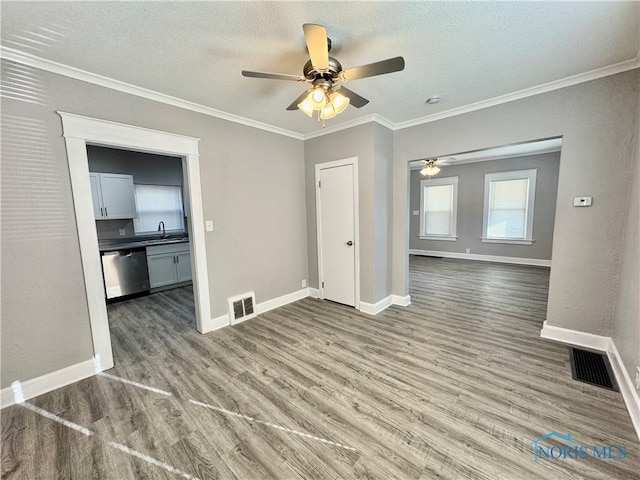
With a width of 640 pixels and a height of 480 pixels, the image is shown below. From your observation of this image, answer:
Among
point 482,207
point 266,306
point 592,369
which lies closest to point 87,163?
point 266,306

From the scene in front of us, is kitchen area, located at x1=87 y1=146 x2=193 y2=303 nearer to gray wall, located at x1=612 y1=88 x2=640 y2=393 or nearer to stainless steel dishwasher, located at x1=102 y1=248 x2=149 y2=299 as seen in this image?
stainless steel dishwasher, located at x1=102 y1=248 x2=149 y2=299

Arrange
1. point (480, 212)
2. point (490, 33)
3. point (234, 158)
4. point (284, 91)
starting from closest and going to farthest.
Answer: point (490, 33)
point (284, 91)
point (234, 158)
point (480, 212)

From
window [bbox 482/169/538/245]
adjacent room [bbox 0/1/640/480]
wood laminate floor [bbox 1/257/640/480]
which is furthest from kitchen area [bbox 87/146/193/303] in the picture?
window [bbox 482/169/538/245]

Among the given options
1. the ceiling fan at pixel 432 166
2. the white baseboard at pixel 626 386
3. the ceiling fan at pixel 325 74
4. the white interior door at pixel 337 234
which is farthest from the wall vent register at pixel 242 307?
the ceiling fan at pixel 432 166

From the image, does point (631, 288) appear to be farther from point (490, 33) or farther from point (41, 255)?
point (41, 255)

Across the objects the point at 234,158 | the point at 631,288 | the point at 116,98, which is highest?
the point at 116,98

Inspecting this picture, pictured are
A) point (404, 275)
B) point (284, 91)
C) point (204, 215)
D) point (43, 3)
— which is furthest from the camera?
point (404, 275)

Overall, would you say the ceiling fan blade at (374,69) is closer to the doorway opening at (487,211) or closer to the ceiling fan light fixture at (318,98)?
the ceiling fan light fixture at (318,98)

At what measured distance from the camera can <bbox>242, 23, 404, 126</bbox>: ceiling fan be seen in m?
1.51

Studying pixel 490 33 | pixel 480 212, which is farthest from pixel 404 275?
pixel 480 212

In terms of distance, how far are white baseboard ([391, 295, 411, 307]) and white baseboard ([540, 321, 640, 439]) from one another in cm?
151

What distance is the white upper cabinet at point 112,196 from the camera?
3990 millimetres

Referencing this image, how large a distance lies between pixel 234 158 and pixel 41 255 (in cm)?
201

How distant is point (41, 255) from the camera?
201 cm
